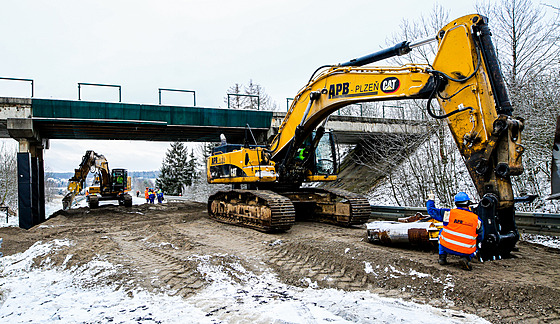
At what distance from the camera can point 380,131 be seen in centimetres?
1997

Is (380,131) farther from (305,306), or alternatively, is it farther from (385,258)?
(305,306)

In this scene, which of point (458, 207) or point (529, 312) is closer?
point (529, 312)

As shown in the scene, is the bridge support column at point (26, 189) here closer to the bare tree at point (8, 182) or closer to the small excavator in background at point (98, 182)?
the small excavator in background at point (98, 182)

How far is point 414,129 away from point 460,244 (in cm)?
1090

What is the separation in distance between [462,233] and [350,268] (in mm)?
1711

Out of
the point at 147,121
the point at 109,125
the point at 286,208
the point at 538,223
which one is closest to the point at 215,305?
the point at 286,208

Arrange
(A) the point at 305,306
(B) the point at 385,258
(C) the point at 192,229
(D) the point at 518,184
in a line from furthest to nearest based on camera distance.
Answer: (D) the point at 518,184, (C) the point at 192,229, (B) the point at 385,258, (A) the point at 305,306

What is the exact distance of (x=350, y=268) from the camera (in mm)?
5715

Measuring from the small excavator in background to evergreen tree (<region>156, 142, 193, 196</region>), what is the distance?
798 inches

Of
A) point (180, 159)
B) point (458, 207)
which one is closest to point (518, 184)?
point (458, 207)

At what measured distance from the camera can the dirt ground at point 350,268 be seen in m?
4.28

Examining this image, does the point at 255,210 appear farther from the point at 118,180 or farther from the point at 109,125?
the point at 118,180

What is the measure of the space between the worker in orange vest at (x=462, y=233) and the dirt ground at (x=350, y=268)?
240 mm

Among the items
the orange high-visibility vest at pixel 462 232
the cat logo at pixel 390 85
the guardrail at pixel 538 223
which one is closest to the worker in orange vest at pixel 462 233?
the orange high-visibility vest at pixel 462 232
